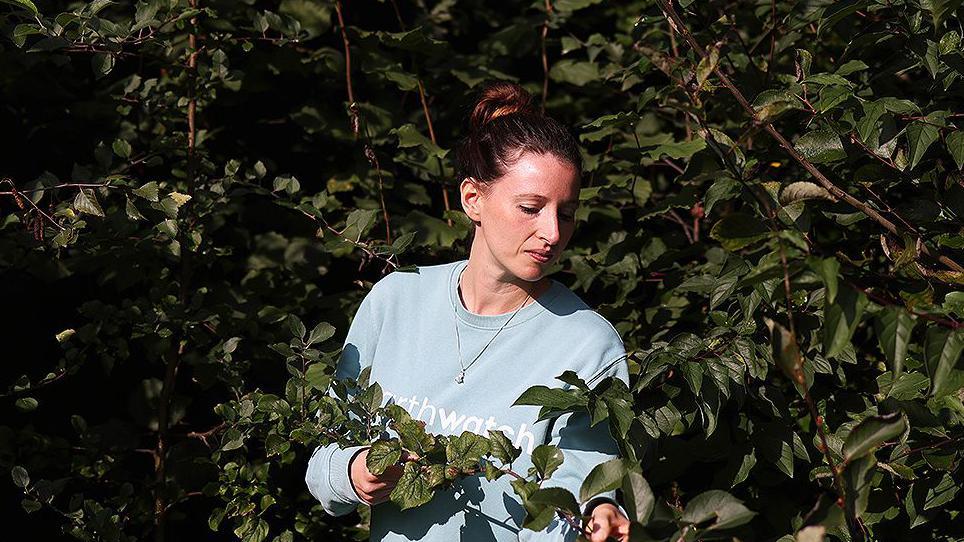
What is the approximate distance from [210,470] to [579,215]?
1125mm

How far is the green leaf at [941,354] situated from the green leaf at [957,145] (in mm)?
594

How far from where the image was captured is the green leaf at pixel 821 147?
1.87 meters

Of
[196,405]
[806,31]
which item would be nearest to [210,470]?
[196,405]

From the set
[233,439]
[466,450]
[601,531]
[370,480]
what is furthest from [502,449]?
[233,439]

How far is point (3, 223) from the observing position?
88.7 inches

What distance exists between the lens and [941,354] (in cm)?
128

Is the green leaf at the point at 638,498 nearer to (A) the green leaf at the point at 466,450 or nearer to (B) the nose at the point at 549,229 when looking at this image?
(A) the green leaf at the point at 466,450

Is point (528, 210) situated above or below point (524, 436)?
above

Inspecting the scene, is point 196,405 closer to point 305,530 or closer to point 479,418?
point 305,530

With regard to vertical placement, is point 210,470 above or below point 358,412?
below

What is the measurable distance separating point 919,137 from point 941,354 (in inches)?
25.1

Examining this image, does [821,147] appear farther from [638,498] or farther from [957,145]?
[638,498]

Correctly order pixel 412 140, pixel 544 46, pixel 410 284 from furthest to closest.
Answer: pixel 544 46 → pixel 412 140 → pixel 410 284

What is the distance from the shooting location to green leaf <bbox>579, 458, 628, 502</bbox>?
140 centimetres
